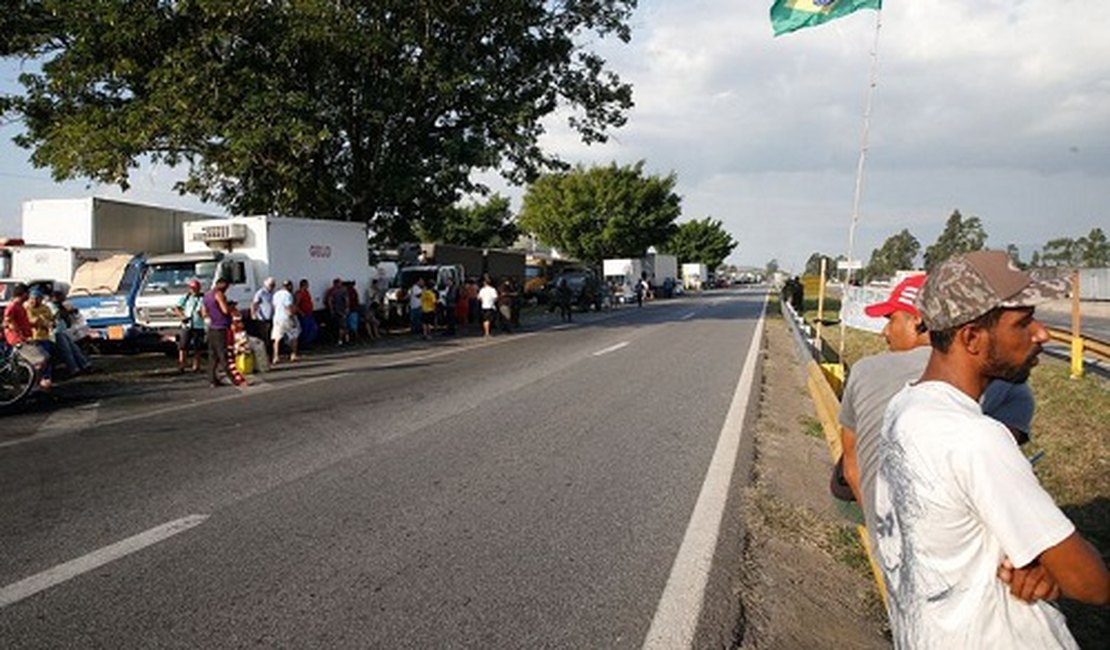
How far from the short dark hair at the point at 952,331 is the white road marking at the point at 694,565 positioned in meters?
2.03

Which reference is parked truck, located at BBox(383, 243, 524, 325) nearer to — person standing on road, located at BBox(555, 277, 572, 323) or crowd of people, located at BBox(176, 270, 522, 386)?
crowd of people, located at BBox(176, 270, 522, 386)

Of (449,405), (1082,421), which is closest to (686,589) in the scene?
(449,405)

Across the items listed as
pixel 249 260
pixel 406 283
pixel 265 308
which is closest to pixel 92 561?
pixel 265 308

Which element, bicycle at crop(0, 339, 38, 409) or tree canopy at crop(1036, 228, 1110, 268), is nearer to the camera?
bicycle at crop(0, 339, 38, 409)

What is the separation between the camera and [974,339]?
1977mm

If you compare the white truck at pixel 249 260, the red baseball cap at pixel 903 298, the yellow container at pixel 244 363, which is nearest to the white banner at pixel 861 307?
the white truck at pixel 249 260

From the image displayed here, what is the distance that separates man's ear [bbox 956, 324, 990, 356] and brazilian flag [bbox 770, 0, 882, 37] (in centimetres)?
1140

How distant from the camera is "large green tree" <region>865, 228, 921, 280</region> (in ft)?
283

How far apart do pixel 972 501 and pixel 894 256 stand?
324 feet

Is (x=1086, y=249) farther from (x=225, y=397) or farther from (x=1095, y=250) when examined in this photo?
(x=225, y=397)

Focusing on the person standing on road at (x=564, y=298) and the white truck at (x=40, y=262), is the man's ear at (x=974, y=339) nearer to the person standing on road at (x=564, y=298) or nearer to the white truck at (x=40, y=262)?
the white truck at (x=40, y=262)

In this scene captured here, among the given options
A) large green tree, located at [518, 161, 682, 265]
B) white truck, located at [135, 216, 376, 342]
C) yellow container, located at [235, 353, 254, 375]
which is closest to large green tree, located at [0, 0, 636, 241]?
white truck, located at [135, 216, 376, 342]

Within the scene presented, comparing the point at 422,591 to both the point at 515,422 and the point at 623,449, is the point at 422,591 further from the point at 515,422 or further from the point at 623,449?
the point at 515,422

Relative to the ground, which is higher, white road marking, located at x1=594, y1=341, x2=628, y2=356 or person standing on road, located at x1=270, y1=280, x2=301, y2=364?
person standing on road, located at x1=270, y1=280, x2=301, y2=364
